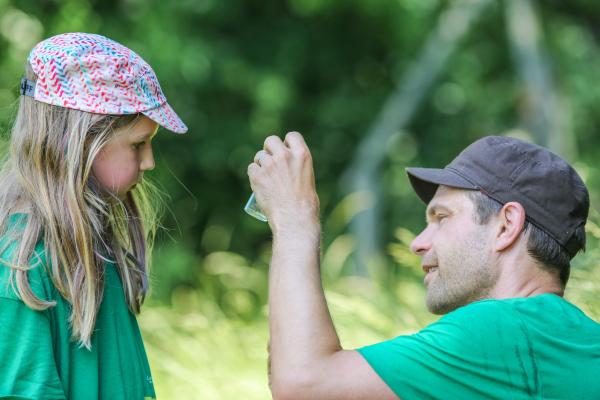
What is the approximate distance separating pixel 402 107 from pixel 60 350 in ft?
26.0

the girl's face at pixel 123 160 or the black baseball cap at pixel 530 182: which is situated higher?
the black baseball cap at pixel 530 182

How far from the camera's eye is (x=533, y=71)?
897 centimetres

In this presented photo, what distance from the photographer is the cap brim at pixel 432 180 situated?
2.45m

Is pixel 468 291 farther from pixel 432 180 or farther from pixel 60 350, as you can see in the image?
pixel 60 350

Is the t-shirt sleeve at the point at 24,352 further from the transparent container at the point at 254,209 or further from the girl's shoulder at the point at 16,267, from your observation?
the transparent container at the point at 254,209

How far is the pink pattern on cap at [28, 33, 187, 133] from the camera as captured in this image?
Result: 218 cm

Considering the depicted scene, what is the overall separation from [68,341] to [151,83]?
72 cm

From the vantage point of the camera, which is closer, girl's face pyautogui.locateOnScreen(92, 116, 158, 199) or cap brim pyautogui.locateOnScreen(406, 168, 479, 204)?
girl's face pyautogui.locateOnScreen(92, 116, 158, 199)

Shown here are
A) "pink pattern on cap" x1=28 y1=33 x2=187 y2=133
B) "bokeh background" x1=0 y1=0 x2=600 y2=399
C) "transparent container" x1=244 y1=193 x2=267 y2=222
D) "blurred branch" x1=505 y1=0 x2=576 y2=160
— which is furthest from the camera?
"blurred branch" x1=505 y1=0 x2=576 y2=160

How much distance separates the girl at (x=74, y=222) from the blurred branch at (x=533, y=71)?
699cm

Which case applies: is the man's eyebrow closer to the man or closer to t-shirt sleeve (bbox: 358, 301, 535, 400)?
the man

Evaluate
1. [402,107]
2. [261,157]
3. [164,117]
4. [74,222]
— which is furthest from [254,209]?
[402,107]

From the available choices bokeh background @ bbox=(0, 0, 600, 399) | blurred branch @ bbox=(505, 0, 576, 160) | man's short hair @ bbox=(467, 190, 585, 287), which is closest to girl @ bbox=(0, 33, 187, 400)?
man's short hair @ bbox=(467, 190, 585, 287)

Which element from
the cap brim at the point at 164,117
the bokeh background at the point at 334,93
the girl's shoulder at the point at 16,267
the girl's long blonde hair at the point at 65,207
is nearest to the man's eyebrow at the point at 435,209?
the cap brim at the point at 164,117
